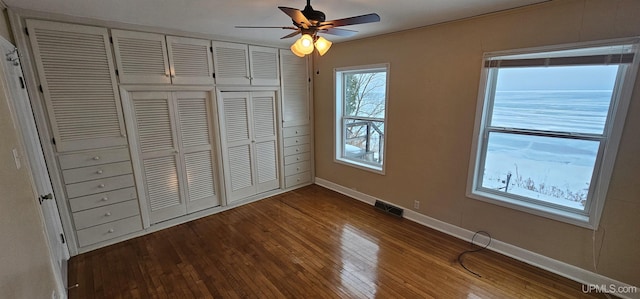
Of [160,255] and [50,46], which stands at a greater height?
[50,46]

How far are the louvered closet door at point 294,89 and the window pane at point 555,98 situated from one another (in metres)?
2.71

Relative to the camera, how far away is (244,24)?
9.29 ft

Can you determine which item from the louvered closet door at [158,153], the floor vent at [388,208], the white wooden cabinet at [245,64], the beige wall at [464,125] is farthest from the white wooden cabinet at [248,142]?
the floor vent at [388,208]

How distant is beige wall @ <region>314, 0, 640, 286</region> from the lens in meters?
2.04

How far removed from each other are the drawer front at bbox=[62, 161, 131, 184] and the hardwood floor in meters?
0.80

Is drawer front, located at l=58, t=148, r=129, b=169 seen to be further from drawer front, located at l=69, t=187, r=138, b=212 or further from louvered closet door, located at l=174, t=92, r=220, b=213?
louvered closet door, located at l=174, t=92, r=220, b=213

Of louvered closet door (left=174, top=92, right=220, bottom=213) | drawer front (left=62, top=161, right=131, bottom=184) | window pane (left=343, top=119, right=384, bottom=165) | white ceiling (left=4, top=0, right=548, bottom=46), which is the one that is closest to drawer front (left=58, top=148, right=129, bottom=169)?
drawer front (left=62, top=161, right=131, bottom=184)

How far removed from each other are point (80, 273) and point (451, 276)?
11.3 ft

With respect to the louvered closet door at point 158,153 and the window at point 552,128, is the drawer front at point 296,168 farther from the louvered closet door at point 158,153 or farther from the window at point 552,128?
the window at point 552,128

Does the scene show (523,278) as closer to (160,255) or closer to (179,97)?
(160,255)

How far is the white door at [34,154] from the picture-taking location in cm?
195

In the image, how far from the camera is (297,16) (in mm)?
1750

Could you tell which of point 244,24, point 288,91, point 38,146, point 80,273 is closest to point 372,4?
point 244,24

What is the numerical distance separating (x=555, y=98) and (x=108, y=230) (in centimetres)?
461
